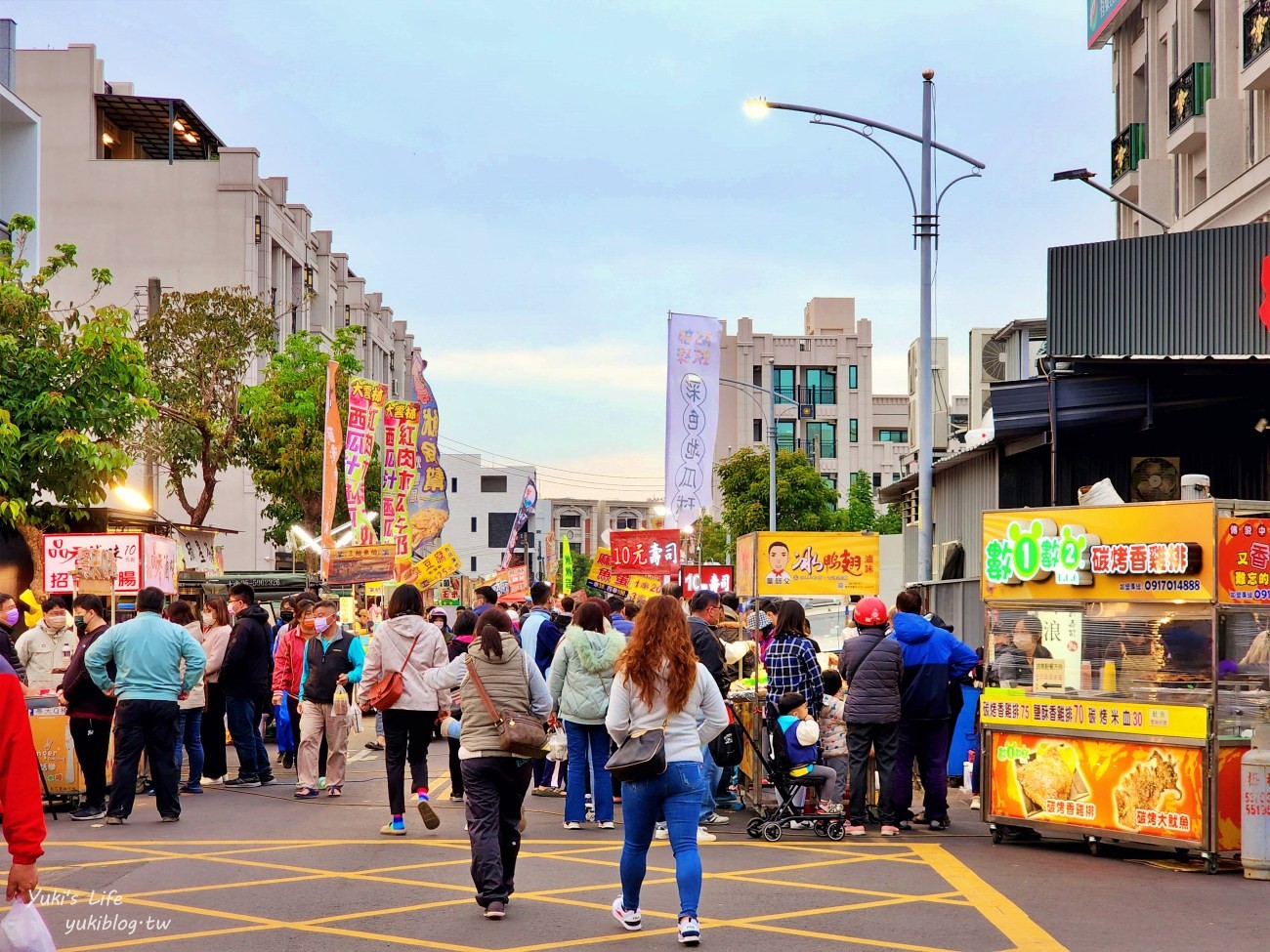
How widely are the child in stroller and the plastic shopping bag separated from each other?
7773mm

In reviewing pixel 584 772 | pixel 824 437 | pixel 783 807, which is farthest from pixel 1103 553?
pixel 824 437

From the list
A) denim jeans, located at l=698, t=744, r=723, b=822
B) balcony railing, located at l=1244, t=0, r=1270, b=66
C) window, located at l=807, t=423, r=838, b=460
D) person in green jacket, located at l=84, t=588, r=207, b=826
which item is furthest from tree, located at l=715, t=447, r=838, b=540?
person in green jacket, located at l=84, t=588, r=207, b=826

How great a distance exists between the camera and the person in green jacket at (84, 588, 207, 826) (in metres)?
12.8

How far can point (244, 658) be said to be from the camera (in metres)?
15.9

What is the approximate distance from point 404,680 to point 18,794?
7.11m

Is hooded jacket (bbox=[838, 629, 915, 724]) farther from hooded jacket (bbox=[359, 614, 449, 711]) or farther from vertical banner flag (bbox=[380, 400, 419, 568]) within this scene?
vertical banner flag (bbox=[380, 400, 419, 568])

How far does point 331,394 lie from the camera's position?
1109 inches

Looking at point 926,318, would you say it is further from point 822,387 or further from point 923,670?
point 822,387

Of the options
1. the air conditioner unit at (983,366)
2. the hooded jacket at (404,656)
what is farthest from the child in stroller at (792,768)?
the air conditioner unit at (983,366)

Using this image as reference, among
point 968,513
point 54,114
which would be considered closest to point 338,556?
point 968,513

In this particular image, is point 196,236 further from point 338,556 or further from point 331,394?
point 338,556

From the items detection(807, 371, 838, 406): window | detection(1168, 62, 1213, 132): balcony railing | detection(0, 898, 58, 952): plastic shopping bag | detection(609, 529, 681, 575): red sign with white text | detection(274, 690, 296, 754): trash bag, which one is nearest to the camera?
detection(0, 898, 58, 952): plastic shopping bag

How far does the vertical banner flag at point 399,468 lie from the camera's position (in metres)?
29.4

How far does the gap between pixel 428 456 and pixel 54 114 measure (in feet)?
98.7
